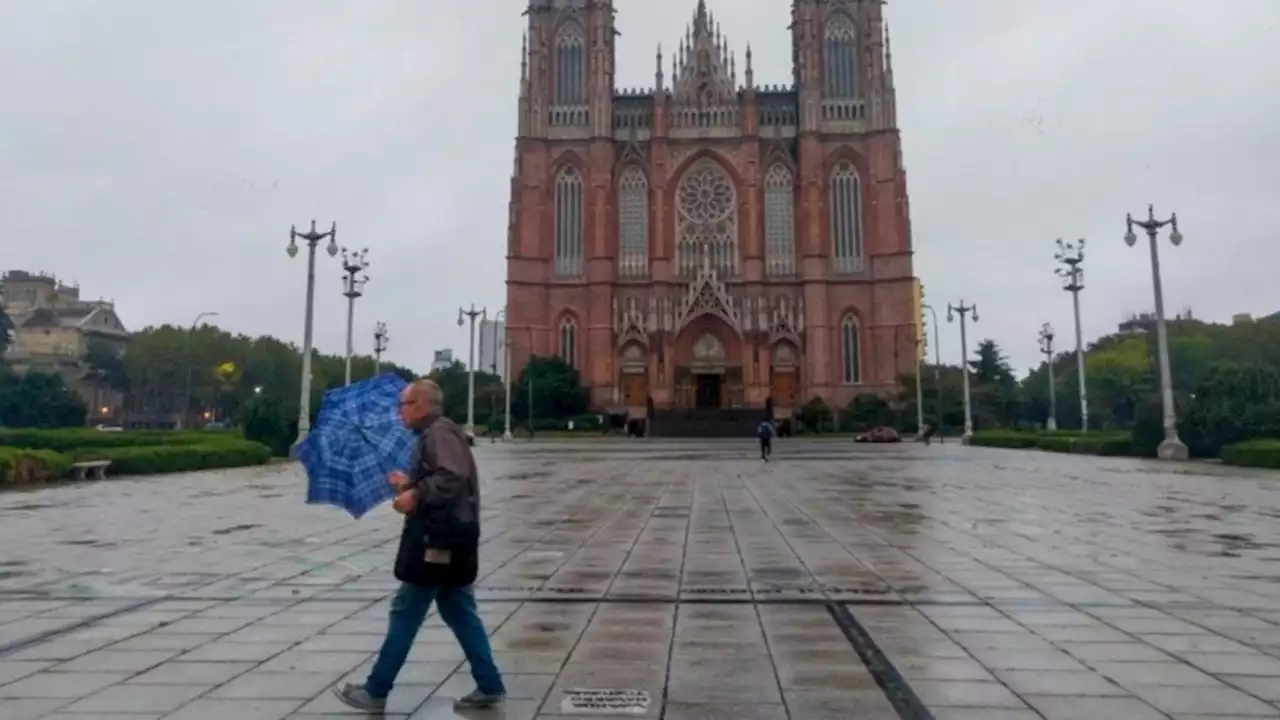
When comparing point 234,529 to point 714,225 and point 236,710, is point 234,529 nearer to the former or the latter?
point 236,710

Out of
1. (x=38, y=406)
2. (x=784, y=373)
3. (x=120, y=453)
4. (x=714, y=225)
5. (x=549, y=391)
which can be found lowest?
(x=120, y=453)

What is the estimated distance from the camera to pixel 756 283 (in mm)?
68750

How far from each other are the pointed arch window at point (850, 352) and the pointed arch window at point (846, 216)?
4.02 m

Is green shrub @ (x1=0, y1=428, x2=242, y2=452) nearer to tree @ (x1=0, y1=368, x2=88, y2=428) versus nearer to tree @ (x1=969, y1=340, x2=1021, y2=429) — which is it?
tree @ (x1=0, y1=368, x2=88, y2=428)

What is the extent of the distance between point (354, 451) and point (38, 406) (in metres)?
59.7

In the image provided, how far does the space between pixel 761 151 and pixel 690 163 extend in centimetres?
521

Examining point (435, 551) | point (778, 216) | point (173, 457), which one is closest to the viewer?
point (435, 551)

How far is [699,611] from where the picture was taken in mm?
7043

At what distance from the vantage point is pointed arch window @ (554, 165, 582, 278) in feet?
228

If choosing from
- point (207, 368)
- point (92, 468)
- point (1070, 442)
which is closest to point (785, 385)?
point (1070, 442)

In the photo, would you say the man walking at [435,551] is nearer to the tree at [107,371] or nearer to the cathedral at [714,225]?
the cathedral at [714,225]

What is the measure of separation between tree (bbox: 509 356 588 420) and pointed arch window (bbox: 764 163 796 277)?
16.7m

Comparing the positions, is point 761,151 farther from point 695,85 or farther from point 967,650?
point 967,650

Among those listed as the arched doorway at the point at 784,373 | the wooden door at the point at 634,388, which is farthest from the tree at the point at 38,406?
the arched doorway at the point at 784,373
